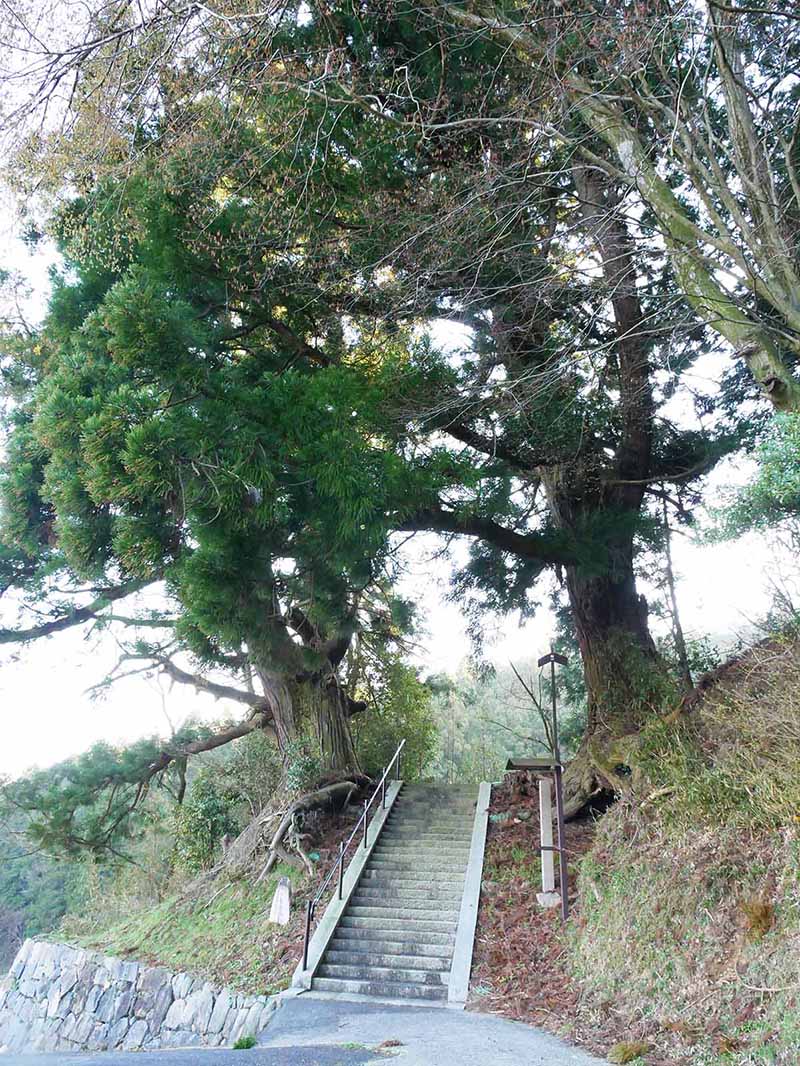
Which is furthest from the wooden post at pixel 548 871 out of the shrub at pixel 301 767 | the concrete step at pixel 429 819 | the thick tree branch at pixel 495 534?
the shrub at pixel 301 767

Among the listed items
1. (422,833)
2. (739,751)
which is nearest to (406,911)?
(422,833)

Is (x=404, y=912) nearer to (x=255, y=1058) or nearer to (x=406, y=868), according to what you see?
(x=406, y=868)

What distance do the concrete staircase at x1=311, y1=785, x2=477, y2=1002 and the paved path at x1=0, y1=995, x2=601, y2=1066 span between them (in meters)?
0.60

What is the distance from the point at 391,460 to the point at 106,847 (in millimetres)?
9058

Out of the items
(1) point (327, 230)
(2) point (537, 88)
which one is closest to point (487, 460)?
(1) point (327, 230)

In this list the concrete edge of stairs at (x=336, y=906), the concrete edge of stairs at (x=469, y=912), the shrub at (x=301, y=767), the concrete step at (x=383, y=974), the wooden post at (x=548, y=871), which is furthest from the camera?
the shrub at (x=301, y=767)

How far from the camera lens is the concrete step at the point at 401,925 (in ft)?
26.3

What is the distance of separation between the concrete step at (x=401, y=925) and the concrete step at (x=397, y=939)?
0.05 feet

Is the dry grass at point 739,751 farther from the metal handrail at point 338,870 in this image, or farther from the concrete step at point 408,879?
the metal handrail at point 338,870

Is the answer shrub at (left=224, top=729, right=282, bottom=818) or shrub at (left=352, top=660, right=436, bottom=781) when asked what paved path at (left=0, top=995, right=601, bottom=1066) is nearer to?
shrub at (left=224, top=729, right=282, bottom=818)

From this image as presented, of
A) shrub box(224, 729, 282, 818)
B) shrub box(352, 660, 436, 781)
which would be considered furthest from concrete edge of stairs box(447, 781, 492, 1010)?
shrub box(352, 660, 436, 781)

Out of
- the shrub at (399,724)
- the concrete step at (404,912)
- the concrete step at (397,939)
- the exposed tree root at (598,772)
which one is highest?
the shrub at (399,724)

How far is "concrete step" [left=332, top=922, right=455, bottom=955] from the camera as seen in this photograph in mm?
7691

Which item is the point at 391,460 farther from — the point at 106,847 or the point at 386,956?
the point at 106,847
